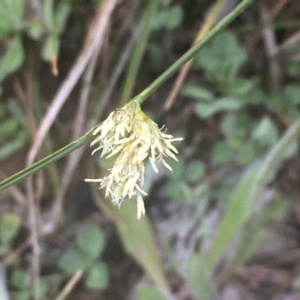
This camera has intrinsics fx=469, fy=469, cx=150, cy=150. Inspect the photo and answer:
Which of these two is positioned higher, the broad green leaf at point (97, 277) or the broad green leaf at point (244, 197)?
the broad green leaf at point (97, 277)

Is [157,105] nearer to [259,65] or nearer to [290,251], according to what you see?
[259,65]

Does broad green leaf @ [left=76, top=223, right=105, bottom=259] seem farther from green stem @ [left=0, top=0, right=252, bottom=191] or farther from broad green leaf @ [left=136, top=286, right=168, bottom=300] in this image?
green stem @ [left=0, top=0, right=252, bottom=191]

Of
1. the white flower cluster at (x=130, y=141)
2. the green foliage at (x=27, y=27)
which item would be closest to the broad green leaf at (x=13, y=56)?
the green foliage at (x=27, y=27)

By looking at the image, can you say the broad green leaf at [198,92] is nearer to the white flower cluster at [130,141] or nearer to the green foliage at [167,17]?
the green foliage at [167,17]

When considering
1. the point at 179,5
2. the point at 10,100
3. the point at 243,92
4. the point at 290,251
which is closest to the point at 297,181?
the point at 290,251

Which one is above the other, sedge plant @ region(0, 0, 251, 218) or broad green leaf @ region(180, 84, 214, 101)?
broad green leaf @ region(180, 84, 214, 101)

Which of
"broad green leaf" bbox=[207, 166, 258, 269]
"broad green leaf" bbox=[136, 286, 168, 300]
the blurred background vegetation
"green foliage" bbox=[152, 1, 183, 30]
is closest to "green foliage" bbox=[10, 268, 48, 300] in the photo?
the blurred background vegetation

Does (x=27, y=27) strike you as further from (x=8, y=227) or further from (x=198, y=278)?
(x=198, y=278)

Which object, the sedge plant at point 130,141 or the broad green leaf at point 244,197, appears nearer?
the sedge plant at point 130,141

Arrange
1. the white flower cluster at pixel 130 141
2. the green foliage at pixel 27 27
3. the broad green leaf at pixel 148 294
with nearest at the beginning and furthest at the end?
1. the white flower cluster at pixel 130 141
2. the green foliage at pixel 27 27
3. the broad green leaf at pixel 148 294
